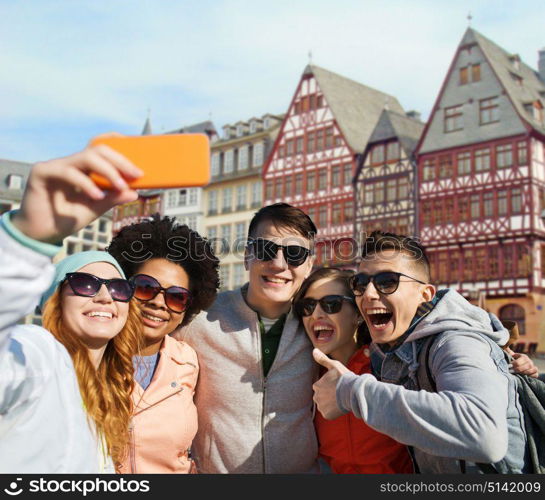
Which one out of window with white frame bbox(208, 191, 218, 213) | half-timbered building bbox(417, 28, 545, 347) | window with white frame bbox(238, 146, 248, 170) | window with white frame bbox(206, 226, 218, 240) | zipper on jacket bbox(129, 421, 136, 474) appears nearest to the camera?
zipper on jacket bbox(129, 421, 136, 474)

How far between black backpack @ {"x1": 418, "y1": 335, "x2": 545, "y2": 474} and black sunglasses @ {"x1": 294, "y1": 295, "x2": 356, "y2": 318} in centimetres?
86

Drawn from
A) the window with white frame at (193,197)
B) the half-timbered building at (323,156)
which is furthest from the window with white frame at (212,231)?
the half-timbered building at (323,156)

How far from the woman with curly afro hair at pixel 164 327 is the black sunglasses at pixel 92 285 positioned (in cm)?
72

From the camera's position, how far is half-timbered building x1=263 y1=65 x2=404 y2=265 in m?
31.6

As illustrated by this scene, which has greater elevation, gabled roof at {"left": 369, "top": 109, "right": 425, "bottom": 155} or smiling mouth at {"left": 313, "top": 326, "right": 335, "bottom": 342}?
gabled roof at {"left": 369, "top": 109, "right": 425, "bottom": 155}

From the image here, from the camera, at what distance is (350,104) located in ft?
113

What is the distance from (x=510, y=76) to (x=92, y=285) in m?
29.7

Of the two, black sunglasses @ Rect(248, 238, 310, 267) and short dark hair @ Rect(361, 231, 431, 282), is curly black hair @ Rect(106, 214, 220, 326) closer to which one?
black sunglasses @ Rect(248, 238, 310, 267)

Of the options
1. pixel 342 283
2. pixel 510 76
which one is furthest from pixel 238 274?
pixel 342 283

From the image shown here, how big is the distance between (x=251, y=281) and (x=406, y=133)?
28003 mm

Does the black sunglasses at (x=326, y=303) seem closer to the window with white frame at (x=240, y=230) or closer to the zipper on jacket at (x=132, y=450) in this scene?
the zipper on jacket at (x=132, y=450)

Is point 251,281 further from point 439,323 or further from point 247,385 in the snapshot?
point 439,323

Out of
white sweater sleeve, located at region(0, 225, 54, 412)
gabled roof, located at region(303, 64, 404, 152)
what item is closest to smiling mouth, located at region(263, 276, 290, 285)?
white sweater sleeve, located at region(0, 225, 54, 412)

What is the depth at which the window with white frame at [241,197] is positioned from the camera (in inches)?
1471
